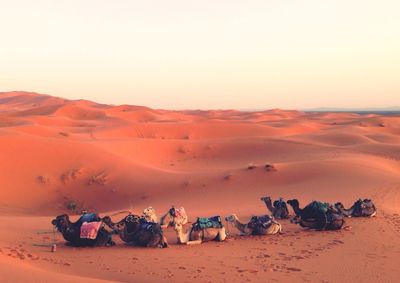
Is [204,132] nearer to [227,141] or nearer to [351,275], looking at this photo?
[227,141]

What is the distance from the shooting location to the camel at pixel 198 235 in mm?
9625

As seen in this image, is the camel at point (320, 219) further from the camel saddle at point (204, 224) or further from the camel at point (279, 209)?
the camel saddle at point (204, 224)

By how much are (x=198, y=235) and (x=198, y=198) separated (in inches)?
306

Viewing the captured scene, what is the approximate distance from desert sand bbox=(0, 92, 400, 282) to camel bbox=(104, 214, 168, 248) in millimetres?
223

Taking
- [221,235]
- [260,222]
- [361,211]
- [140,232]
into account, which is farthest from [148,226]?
[361,211]

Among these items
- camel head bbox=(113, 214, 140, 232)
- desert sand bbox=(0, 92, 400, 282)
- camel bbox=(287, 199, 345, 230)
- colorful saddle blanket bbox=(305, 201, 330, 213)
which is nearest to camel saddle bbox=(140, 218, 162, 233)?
camel head bbox=(113, 214, 140, 232)

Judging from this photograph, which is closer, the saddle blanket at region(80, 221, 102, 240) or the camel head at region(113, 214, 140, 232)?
the saddle blanket at region(80, 221, 102, 240)

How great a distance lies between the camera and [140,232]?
9344 millimetres

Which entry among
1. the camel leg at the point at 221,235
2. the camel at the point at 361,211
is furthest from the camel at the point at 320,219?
the camel leg at the point at 221,235

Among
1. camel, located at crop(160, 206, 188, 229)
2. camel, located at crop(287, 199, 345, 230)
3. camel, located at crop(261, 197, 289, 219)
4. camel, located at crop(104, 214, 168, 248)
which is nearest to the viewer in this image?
camel, located at crop(104, 214, 168, 248)

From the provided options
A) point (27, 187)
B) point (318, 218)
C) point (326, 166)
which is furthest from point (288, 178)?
point (27, 187)

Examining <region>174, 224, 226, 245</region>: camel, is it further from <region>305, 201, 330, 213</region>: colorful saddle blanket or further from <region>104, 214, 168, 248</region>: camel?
<region>305, 201, 330, 213</region>: colorful saddle blanket

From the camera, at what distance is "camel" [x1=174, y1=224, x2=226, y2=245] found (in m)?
9.62

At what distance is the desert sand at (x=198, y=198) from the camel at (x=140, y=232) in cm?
22
